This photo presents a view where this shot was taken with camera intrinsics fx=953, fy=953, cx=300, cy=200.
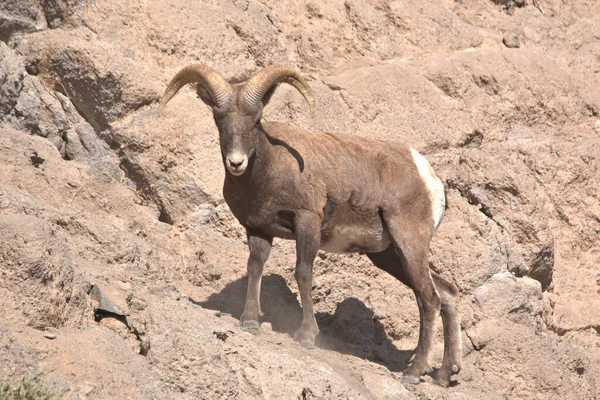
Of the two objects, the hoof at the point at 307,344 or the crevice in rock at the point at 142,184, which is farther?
the crevice in rock at the point at 142,184

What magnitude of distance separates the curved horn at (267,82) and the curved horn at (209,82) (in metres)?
0.18

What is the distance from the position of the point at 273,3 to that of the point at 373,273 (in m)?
3.88

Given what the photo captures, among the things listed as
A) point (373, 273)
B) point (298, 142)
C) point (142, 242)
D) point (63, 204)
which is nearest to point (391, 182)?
point (298, 142)

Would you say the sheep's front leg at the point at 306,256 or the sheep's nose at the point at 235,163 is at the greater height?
the sheep's nose at the point at 235,163

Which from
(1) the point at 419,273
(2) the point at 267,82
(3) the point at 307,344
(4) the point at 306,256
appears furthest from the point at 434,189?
(3) the point at 307,344

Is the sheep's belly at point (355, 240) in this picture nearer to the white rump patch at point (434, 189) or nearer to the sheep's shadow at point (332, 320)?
the white rump patch at point (434, 189)

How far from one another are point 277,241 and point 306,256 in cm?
178

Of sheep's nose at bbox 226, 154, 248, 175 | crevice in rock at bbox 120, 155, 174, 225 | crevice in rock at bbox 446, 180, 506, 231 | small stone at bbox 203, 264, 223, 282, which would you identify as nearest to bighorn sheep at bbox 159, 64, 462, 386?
sheep's nose at bbox 226, 154, 248, 175

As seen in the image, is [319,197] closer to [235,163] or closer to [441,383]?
[235,163]

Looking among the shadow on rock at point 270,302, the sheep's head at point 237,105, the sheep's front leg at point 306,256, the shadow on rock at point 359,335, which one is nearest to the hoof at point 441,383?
the shadow on rock at point 359,335

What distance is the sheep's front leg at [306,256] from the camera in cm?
858

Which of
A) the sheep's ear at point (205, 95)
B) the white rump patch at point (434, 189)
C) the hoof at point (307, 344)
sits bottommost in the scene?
the hoof at point (307, 344)

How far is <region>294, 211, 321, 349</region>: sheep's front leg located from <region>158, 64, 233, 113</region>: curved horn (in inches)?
49.5

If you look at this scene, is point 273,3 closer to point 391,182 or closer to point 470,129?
point 470,129
